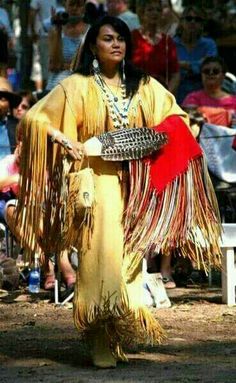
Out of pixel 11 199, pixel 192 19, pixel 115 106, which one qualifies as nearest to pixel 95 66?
pixel 115 106

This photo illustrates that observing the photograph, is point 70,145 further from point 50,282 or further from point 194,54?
point 194,54

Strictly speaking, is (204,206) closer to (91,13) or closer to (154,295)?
(154,295)

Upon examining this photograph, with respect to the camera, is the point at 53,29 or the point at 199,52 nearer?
the point at 53,29

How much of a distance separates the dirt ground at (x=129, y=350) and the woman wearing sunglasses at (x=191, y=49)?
329 centimetres

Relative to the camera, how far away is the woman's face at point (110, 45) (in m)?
6.66

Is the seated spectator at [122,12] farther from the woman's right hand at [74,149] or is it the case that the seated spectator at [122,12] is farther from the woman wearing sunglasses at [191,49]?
the woman's right hand at [74,149]

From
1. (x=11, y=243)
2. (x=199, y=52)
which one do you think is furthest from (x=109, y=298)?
(x=199, y=52)

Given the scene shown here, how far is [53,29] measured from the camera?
1205 centimetres

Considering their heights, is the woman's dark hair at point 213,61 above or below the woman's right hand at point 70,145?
above

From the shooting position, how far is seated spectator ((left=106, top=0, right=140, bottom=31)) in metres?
12.9

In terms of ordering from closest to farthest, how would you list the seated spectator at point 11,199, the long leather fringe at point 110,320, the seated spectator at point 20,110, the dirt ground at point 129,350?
1. the dirt ground at point 129,350
2. the long leather fringe at point 110,320
3. the seated spectator at point 11,199
4. the seated spectator at point 20,110

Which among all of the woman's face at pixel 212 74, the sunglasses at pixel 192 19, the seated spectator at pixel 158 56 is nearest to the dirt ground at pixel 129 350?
the woman's face at pixel 212 74

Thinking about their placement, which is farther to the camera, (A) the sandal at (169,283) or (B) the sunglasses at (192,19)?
(B) the sunglasses at (192,19)

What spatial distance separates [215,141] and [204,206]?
434 centimetres
